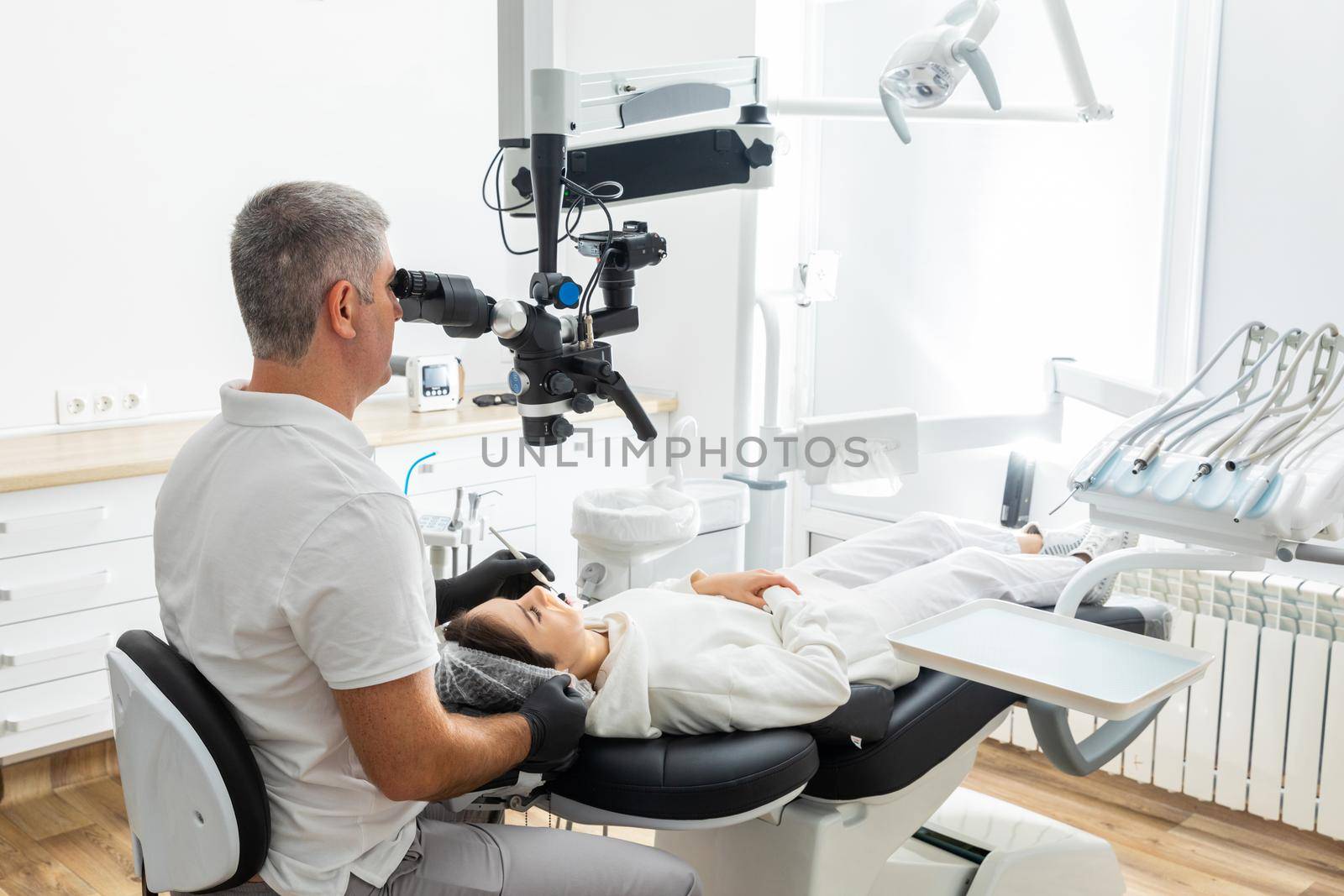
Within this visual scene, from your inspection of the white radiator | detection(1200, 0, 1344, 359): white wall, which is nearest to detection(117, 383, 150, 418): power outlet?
the white radiator

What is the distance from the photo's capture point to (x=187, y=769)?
1162 millimetres

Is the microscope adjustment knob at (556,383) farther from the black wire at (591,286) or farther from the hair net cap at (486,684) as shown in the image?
the hair net cap at (486,684)

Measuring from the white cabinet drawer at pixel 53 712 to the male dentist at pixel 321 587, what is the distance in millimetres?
1455

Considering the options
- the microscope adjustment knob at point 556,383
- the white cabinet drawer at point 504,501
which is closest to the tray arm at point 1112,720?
the microscope adjustment knob at point 556,383

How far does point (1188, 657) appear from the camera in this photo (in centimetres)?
148

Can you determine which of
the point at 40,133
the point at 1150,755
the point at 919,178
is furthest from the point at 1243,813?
the point at 40,133

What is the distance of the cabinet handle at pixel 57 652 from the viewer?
2396mm

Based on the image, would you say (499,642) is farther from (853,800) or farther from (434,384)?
(434,384)

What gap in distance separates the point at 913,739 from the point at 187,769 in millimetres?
989

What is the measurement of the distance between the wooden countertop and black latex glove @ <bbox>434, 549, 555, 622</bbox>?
35.2 inches

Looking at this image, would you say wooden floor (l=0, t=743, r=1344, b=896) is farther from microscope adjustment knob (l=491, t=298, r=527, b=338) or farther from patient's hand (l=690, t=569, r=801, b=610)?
microscope adjustment knob (l=491, t=298, r=527, b=338)

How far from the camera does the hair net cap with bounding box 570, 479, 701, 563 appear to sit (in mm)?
2172

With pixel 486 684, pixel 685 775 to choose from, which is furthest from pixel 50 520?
pixel 685 775

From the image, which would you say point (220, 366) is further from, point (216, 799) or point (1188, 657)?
point (1188, 657)
